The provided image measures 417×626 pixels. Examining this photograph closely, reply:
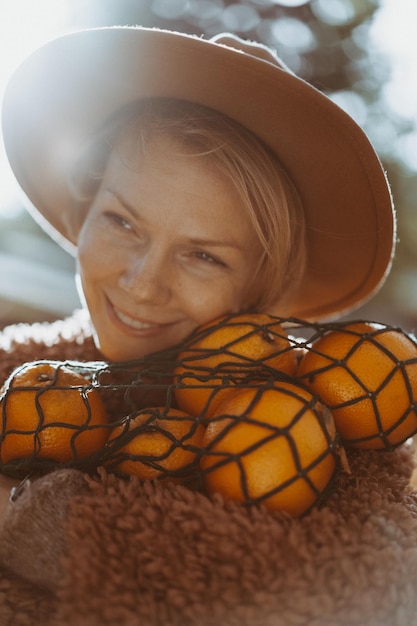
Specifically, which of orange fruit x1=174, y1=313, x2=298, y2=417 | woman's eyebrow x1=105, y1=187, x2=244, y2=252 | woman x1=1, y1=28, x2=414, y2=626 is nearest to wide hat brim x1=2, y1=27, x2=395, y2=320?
woman x1=1, y1=28, x2=414, y2=626

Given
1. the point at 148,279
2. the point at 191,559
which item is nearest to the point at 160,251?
the point at 148,279

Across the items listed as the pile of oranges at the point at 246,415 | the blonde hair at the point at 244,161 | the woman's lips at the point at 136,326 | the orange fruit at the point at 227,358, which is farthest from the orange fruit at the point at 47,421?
the blonde hair at the point at 244,161

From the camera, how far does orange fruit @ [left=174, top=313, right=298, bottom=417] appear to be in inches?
25.8

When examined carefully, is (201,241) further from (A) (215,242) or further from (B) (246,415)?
(B) (246,415)

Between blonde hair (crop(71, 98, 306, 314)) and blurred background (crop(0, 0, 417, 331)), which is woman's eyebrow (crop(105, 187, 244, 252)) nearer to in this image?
blonde hair (crop(71, 98, 306, 314))

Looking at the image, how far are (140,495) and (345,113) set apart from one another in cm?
56

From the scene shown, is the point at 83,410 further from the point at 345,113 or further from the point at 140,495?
the point at 345,113

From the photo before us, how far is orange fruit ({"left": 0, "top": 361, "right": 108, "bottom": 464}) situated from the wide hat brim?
1.46 feet

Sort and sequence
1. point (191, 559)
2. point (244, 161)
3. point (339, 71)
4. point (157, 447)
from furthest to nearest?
point (339, 71) < point (244, 161) < point (157, 447) < point (191, 559)

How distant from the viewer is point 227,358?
0.69 meters

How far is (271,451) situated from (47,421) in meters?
0.26

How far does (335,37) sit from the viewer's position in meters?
3.05

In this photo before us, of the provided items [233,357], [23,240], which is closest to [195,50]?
[233,357]

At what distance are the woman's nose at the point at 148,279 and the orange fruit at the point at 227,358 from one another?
0.11 metres
